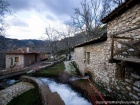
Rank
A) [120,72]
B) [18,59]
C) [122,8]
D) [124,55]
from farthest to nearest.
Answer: [18,59], [120,72], [124,55], [122,8]

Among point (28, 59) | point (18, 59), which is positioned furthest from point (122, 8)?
point (28, 59)

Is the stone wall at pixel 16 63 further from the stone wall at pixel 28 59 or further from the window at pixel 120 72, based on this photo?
the window at pixel 120 72

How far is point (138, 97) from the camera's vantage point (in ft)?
11.4

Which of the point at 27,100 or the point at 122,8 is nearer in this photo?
the point at 122,8

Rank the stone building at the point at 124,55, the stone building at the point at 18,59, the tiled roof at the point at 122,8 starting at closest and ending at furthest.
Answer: the stone building at the point at 124,55 < the tiled roof at the point at 122,8 < the stone building at the point at 18,59

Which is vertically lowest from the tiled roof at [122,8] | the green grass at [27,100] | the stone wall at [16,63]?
the green grass at [27,100]

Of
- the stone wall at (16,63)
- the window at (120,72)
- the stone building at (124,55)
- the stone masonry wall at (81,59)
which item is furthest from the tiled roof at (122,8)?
the stone wall at (16,63)

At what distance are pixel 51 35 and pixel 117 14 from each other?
33299mm

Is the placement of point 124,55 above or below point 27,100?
above

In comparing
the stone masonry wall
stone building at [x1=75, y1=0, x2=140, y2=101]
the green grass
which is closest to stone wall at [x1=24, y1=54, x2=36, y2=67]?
the stone masonry wall

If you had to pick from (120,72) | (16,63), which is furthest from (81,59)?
(16,63)

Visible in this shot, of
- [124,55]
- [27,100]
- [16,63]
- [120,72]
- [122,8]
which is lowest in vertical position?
[27,100]

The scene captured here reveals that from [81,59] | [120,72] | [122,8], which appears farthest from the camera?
[81,59]

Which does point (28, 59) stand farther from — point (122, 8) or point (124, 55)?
point (122, 8)
